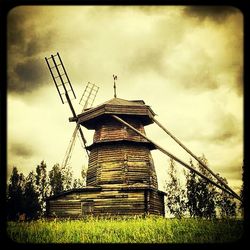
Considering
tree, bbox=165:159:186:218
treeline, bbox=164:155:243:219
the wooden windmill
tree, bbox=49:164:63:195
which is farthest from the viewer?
tree, bbox=49:164:63:195

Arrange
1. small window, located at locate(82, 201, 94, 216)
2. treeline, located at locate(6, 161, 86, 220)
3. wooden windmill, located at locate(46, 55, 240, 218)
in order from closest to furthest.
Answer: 1. wooden windmill, located at locate(46, 55, 240, 218)
2. small window, located at locate(82, 201, 94, 216)
3. treeline, located at locate(6, 161, 86, 220)

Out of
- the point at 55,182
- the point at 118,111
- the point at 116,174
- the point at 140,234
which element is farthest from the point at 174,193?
the point at 140,234

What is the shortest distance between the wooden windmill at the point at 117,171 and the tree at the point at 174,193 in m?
16.6

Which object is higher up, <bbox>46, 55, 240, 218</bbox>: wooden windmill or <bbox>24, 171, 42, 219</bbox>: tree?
<bbox>46, 55, 240, 218</bbox>: wooden windmill

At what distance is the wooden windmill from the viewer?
19.1 meters

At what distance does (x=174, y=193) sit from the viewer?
37969mm

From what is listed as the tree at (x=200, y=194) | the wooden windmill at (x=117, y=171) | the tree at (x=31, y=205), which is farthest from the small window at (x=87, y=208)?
the tree at (x=31, y=205)

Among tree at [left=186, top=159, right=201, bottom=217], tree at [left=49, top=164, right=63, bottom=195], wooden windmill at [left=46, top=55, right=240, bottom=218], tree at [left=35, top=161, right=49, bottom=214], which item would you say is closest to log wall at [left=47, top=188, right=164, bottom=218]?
wooden windmill at [left=46, top=55, right=240, bottom=218]

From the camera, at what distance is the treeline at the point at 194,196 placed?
3158 cm

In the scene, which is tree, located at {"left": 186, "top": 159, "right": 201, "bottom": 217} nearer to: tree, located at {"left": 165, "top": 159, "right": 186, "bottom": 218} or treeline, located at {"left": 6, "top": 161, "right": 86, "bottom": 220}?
tree, located at {"left": 165, "top": 159, "right": 186, "bottom": 218}

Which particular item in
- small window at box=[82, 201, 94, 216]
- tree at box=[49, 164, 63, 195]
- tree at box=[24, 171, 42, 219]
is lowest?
tree at box=[24, 171, 42, 219]

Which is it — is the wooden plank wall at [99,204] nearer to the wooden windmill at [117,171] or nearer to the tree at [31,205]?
the wooden windmill at [117,171]

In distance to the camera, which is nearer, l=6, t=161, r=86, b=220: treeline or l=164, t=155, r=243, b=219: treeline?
l=164, t=155, r=243, b=219: treeline
